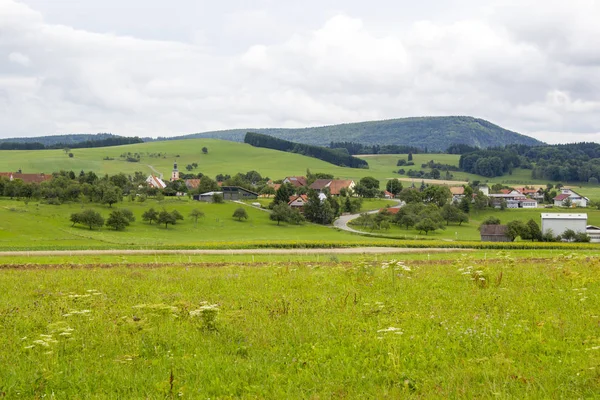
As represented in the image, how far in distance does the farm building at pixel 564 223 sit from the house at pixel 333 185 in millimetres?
81136

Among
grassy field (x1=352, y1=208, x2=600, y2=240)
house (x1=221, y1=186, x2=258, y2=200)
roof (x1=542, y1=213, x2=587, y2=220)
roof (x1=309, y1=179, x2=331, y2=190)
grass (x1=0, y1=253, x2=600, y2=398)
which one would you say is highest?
roof (x1=309, y1=179, x2=331, y2=190)

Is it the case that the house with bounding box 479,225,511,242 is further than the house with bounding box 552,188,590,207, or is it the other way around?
the house with bounding box 552,188,590,207

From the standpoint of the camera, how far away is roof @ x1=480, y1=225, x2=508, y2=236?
3270 inches

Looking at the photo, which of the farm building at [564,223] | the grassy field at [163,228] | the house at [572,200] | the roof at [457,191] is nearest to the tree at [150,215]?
the grassy field at [163,228]

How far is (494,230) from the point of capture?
84.0 metres

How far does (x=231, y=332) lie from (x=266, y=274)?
26.8 ft

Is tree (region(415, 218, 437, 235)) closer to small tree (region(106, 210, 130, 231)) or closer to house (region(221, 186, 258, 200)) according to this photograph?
small tree (region(106, 210, 130, 231))

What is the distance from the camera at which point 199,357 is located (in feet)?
32.1

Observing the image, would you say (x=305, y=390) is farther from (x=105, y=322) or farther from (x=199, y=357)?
(x=105, y=322)

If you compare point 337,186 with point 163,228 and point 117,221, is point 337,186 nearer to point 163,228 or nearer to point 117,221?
point 163,228

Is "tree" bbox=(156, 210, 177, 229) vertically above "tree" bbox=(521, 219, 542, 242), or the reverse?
"tree" bbox=(156, 210, 177, 229)

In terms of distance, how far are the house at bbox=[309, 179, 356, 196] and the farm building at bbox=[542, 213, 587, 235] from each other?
266ft

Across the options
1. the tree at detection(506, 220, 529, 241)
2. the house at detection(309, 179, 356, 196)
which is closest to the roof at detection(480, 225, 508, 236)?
the tree at detection(506, 220, 529, 241)

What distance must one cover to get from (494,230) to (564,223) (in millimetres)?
10092
